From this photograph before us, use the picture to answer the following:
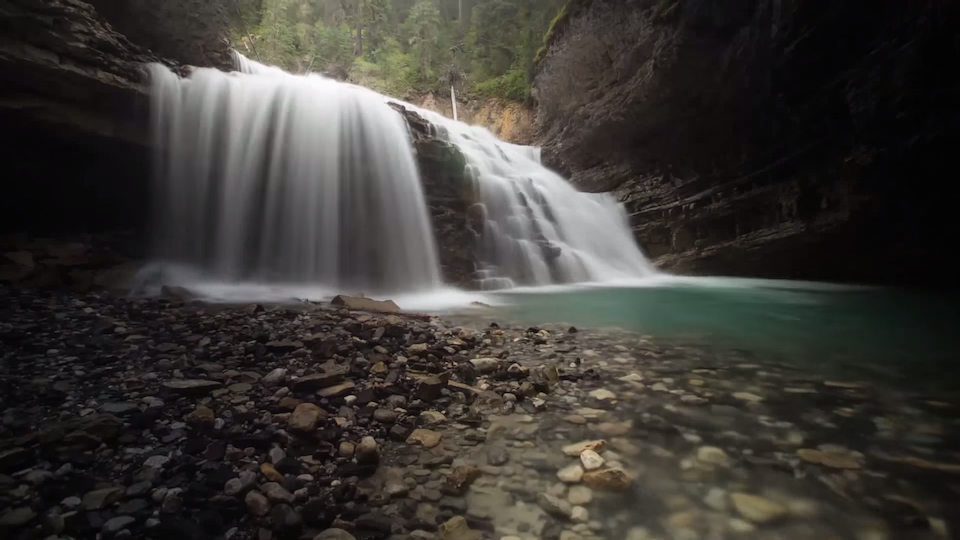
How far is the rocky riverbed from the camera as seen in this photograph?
1.57 m

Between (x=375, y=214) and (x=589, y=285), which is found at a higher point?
(x=375, y=214)

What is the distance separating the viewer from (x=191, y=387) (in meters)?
2.49

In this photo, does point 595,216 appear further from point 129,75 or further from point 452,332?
point 129,75

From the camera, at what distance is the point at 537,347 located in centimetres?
409

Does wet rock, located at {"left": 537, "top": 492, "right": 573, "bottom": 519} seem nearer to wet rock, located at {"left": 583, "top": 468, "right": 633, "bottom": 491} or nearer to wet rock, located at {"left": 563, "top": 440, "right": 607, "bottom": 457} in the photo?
wet rock, located at {"left": 583, "top": 468, "right": 633, "bottom": 491}

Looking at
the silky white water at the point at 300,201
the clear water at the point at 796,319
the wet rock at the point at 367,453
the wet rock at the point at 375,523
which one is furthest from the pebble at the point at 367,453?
the silky white water at the point at 300,201

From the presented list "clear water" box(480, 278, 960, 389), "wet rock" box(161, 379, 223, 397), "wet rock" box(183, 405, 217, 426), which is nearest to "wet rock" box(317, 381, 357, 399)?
"wet rock" box(183, 405, 217, 426)

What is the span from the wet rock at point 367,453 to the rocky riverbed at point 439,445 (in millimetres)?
11

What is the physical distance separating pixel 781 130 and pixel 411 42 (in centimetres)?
2212

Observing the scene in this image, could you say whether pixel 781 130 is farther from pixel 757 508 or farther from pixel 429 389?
pixel 429 389

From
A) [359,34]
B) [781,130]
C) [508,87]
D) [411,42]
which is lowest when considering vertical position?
[781,130]

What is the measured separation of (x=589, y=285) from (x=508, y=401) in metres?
8.11

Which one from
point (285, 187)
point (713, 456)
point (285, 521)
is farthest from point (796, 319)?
point (285, 187)

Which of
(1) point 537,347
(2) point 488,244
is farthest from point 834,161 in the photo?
(1) point 537,347
